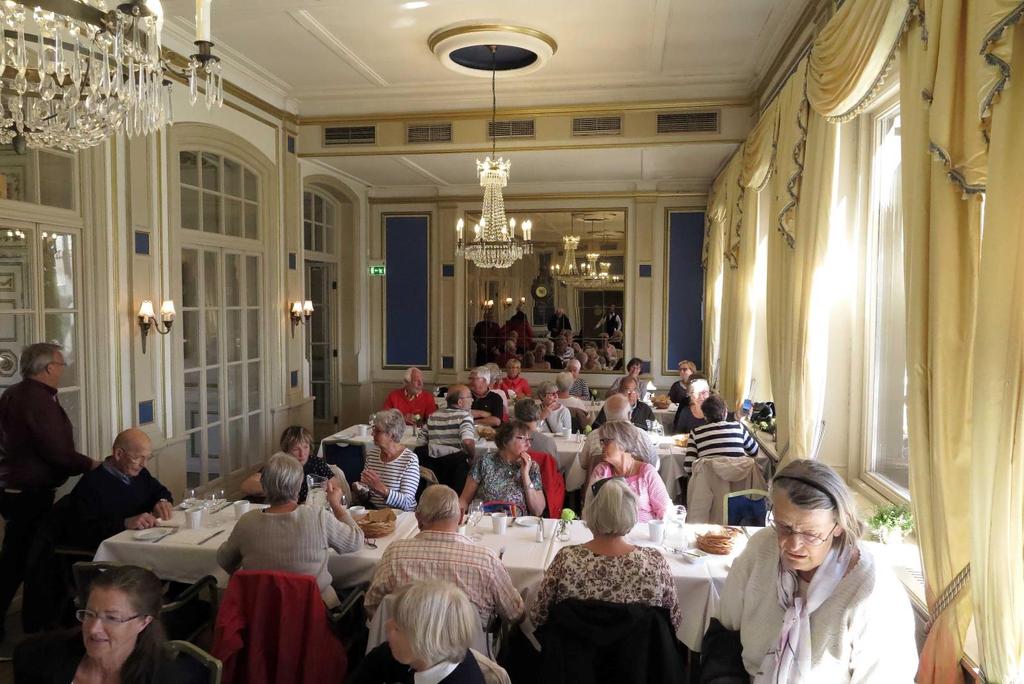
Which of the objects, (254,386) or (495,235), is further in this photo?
(254,386)

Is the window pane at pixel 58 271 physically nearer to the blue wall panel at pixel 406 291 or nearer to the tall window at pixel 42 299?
the tall window at pixel 42 299

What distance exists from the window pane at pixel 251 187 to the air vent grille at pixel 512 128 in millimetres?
2570

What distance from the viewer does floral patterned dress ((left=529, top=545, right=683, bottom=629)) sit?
270cm

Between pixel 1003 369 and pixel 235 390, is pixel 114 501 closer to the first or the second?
pixel 235 390

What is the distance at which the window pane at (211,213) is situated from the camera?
6.61m

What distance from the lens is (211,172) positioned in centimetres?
671

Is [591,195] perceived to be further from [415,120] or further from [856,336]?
[856,336]

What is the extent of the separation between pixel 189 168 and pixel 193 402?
2.20m

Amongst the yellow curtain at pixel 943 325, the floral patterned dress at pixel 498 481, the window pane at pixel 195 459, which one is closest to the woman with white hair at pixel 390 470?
the floral patterned dress at pixel 498 481

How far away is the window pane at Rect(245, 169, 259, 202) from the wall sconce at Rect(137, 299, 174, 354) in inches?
73.1

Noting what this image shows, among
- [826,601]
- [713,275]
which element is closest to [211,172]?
[713,275]

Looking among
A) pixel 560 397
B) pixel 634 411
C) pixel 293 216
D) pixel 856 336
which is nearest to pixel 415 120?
pixel 293 216

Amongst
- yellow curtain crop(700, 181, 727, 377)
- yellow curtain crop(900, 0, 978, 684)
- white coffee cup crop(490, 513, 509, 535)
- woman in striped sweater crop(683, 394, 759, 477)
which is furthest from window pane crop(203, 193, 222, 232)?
yellow curtain crop(900, 0, 978, 684)

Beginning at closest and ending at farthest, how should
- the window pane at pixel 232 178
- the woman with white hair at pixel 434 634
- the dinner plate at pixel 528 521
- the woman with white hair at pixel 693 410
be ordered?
the woman with white hair at pixel 434 634
the dinner plate at pixel 528 521
the woman with white hair at pixel 693 410
the window pane at pixel 232 178
